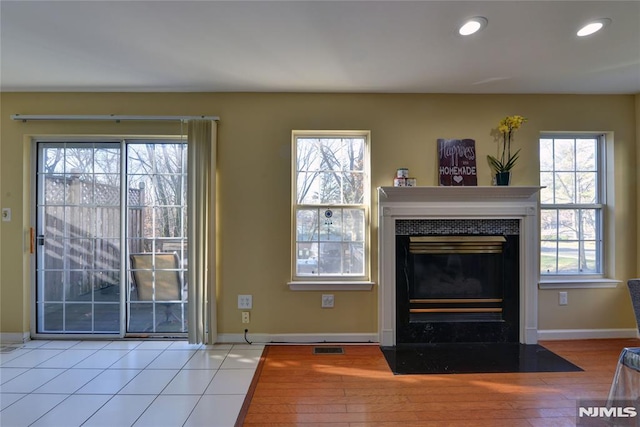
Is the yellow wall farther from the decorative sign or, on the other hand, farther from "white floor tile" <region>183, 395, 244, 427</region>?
"white floor tile" <region>183, 395, 244, 427</region>

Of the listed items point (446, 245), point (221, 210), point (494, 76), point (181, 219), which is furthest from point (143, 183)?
point (494, 76)

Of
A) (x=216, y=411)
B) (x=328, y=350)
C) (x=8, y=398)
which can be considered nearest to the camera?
(x=216, y=411)

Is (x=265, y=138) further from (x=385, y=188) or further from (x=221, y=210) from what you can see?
(x=385, y=188)

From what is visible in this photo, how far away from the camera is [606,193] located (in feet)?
10.5

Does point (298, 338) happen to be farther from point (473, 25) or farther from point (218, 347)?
point (473, 25)

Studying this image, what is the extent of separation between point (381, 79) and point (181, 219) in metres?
2.27

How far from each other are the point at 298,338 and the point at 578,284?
274cm

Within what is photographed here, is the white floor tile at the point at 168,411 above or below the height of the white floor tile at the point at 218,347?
above

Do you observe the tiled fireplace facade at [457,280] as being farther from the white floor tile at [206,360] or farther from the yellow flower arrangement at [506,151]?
the white floor tile at [206,360]

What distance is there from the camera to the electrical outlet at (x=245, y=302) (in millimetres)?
3047

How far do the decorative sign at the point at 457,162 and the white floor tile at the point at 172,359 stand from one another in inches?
108

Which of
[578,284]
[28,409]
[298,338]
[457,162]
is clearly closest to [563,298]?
[578,284]

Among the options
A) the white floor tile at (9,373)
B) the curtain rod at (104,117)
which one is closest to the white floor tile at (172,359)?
the white floor tile at (9,373)

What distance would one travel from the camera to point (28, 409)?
200 centimetres
